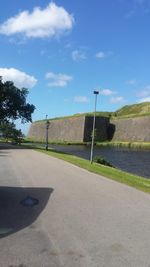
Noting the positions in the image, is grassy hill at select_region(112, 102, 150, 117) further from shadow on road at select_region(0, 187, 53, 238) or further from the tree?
shadow on road at select_region(0, 187, 53, 238)

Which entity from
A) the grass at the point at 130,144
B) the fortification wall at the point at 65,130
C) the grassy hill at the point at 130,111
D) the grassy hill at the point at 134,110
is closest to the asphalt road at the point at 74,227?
the grass at the point at 130,144

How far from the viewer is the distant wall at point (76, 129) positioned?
11838 cm

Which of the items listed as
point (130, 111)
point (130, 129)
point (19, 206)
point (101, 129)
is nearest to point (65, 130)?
point (101, 129)

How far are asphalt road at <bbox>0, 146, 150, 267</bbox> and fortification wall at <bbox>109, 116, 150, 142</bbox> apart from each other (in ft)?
289

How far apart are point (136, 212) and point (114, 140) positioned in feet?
348

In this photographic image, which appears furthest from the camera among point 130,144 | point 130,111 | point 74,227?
point 130,111

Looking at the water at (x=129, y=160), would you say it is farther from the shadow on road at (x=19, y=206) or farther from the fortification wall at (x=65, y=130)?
the fortification wall at (x=65, y=130)

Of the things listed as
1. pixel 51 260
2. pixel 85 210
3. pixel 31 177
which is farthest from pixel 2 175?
pixel 51 260

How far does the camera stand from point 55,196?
1243 cm

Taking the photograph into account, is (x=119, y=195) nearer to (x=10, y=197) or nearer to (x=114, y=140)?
(x=10, y=197)

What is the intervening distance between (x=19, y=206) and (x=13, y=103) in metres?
50.0

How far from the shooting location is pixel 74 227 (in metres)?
8.40

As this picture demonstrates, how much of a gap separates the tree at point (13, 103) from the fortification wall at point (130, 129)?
44820 mm

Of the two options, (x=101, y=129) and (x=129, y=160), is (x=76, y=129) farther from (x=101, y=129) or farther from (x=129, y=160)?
(x=129, y=160)
